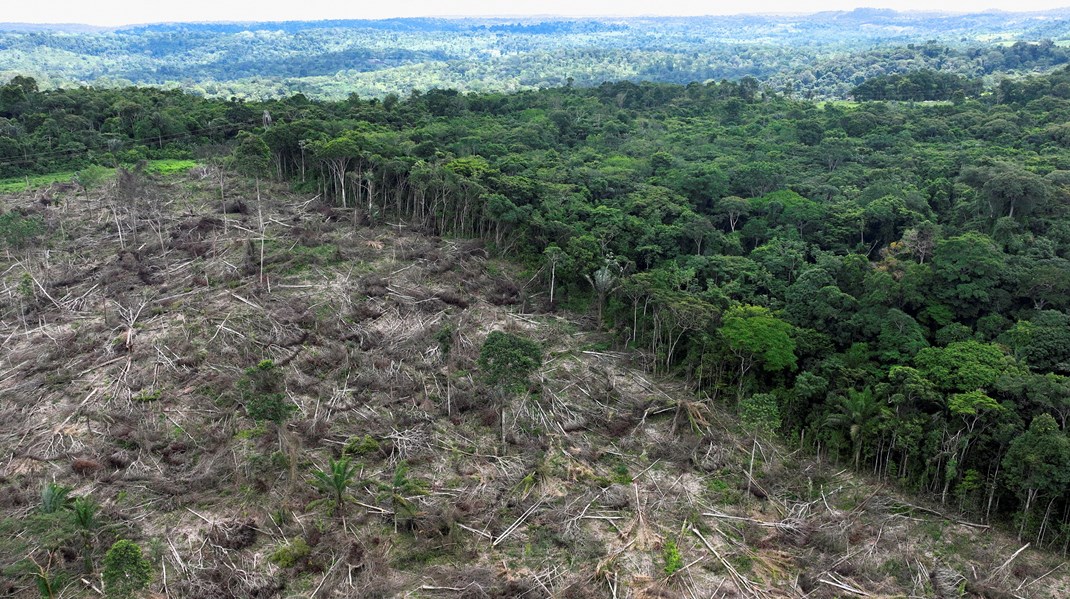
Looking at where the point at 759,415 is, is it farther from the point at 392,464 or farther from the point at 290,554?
the point at 290,554

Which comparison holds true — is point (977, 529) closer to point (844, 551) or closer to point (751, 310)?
point (844, 551)

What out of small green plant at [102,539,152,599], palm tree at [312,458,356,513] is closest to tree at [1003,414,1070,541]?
palm tree at [312,458,356,513]

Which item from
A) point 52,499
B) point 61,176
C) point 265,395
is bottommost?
point 52,499

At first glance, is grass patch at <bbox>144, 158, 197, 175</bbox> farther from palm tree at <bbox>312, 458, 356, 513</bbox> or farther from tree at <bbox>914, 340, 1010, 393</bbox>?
tree at <bbox>914, 340, 1010, 393</bbox>

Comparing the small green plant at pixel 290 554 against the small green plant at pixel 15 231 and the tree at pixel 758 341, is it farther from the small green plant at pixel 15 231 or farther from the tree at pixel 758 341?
the small green plant at pixel 15 231

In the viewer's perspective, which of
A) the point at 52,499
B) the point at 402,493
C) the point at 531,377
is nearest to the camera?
the point at 52,499

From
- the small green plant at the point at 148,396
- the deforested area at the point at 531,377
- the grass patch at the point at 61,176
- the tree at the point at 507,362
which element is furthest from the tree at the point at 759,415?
the grass patch at the point at 61,176

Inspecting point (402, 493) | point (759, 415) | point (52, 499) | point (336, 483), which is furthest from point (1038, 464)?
point (52, 499)
